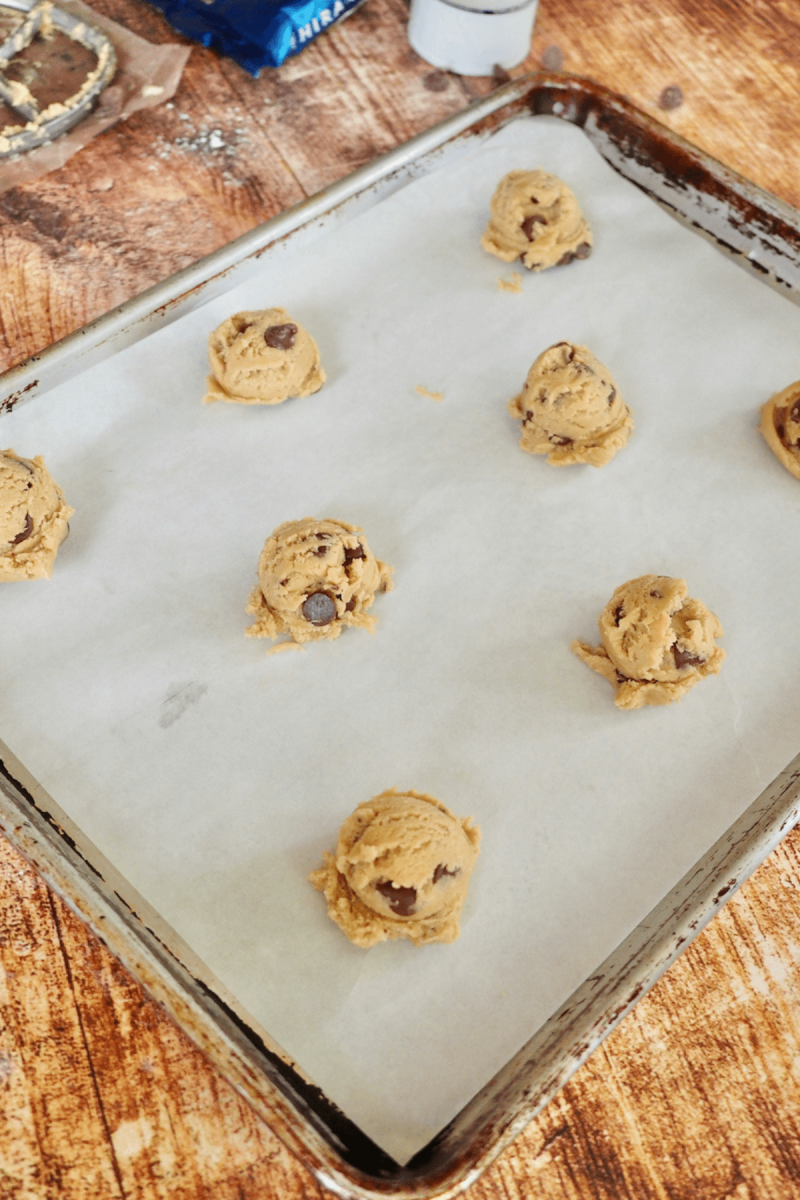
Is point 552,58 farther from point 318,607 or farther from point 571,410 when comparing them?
point 318,607

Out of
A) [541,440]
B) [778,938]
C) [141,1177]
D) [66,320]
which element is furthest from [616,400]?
[141,1177]

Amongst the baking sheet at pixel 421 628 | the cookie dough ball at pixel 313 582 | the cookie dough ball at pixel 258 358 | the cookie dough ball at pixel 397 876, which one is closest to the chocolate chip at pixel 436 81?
the baking sheet at pixel 421 628

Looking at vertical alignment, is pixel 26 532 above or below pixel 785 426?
above

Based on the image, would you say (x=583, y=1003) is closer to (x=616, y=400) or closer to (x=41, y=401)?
(x=616, y=400)

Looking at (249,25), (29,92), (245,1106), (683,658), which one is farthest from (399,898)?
(249,25)

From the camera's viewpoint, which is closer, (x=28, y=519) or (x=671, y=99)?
(x=28, y=519)

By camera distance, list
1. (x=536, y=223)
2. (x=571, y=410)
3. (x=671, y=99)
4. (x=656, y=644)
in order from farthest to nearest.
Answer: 1. (x=671, y=99)
2. (x=536, y=223)
3. (x=571, y=410)
4. (x=656, y=644)
